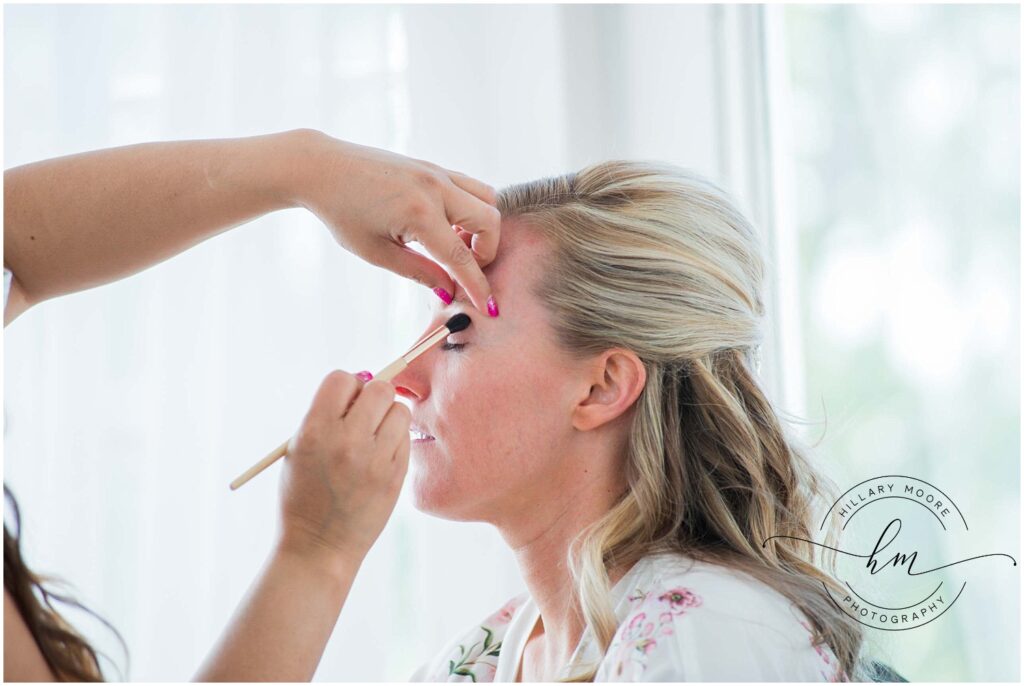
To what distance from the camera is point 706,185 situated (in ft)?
3.85

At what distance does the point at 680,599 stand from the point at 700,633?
5cm

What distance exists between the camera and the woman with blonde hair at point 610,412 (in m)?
1.06

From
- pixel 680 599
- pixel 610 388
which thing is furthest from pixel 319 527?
pixel 610 388

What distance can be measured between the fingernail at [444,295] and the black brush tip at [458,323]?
1.7 inches

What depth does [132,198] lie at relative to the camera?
40.0 inches

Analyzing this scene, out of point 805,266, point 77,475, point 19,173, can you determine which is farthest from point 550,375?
point 77,475

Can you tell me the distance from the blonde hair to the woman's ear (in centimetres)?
1

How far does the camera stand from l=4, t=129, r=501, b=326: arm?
0.96 m

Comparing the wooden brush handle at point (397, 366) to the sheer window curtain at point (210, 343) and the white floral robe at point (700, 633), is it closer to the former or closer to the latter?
the white floral robe at point (700, 633)

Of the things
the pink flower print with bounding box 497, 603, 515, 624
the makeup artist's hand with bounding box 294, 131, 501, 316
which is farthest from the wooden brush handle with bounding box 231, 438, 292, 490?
the pink flower print with bounding box 497, 603, 515, 624

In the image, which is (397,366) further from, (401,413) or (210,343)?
(210,343)

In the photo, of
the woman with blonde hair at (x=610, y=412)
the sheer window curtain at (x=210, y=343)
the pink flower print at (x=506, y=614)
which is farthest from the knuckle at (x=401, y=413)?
the sheer window curtain at (x=210, y=343)

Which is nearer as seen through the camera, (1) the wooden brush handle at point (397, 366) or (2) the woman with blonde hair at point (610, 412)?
(1) the wooden brush handle at point (397, 366)

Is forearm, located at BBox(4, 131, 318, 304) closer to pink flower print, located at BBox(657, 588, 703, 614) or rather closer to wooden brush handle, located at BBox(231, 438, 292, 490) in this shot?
wooden brush handle, located at BBox(231, 438, 292, 490)
